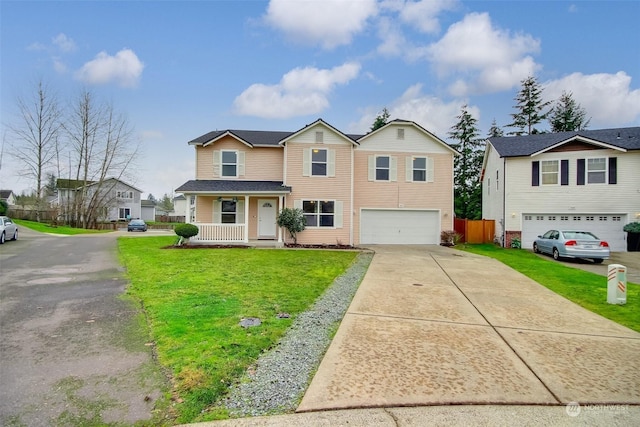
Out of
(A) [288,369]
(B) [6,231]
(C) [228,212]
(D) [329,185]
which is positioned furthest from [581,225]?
(B) [6,231]

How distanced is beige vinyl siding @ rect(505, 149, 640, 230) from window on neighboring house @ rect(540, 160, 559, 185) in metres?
0.24

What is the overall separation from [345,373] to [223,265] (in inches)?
318

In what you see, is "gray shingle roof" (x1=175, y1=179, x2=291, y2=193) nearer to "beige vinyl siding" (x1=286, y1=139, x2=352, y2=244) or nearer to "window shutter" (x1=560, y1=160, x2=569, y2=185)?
"beige vinyl siding" (x1=286, y1=139, x2=352, y2=244)

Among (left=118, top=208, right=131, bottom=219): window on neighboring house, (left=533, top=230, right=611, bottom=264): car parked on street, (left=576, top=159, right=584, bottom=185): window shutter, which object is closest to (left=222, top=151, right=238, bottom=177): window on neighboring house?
(left=533, top=230, right=611, bottom=264): car parked on street

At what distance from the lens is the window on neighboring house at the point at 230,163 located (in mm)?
18781

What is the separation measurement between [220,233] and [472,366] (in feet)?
49.4

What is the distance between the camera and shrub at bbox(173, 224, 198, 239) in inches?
637

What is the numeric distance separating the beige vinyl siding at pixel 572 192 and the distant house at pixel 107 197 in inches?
1591

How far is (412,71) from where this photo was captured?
19.2m

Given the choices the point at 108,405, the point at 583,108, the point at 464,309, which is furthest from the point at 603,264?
the point at 583,108

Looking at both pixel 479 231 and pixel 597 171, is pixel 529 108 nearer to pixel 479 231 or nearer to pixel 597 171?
pixel 597 171

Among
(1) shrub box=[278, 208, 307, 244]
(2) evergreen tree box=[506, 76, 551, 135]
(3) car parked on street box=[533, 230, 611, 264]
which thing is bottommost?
(3) car parked on street box=[533, 230, 611, 264]

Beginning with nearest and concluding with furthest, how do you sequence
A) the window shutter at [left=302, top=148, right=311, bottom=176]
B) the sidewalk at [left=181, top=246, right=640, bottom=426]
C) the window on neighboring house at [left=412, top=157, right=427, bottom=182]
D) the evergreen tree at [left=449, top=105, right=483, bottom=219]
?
1. the sidewalk at [left=181, top=246, right=640, bottom=426]
2. the window shutter at [left=302, top=148, right=311, bottom=176]
3. the window on neighboring house at [left=412, top=157, right=427, bottom=182]
4. the evergreen tree at [left=449, top=105, right=483, bottom=219]

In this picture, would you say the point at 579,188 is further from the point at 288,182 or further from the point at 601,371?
the point at 601,371
